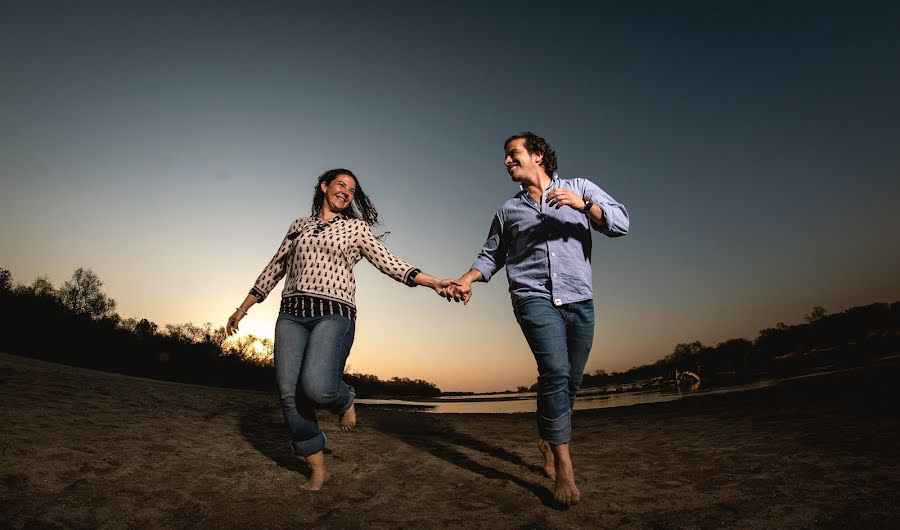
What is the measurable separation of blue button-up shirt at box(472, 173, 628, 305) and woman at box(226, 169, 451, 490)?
661mm

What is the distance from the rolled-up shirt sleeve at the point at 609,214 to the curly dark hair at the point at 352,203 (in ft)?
6.50

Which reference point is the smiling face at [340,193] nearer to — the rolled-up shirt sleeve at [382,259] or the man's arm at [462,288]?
the rolled-up shirt sleeve at [382,259]

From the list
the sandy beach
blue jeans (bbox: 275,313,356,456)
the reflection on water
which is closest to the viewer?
the sandy beach

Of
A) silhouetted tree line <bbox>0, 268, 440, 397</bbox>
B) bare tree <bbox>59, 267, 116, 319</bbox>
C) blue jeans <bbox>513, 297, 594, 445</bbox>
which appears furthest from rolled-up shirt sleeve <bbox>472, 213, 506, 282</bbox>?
bare tree <bbox>59, 267, 116, 319</bbox>

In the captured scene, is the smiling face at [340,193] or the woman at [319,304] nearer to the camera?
the woman at [319,304]

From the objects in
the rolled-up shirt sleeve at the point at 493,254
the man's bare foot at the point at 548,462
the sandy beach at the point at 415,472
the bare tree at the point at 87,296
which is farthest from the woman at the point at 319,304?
the bare tree at the point at 87,296

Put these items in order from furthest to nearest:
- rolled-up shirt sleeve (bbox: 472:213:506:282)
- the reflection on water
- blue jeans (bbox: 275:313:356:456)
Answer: the reflection on water → rolled-up shirt sleeve (bbox: 472:213:506:282) → blue jeans (bbox: 275:313:356:456)

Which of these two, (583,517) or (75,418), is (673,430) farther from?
(75,418)

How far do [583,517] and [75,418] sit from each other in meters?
4.00

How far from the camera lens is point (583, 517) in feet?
6.91

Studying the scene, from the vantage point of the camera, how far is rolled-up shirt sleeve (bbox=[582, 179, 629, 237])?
8.98ft

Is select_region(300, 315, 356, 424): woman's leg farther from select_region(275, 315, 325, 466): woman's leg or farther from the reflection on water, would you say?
the reflection on water

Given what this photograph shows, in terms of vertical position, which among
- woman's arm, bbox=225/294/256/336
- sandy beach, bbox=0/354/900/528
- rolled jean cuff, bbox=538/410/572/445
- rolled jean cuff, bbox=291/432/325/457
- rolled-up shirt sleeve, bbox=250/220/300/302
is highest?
rolled-up shirt sleeve, bbox=250/220/300/302

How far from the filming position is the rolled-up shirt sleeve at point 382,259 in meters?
3.18
